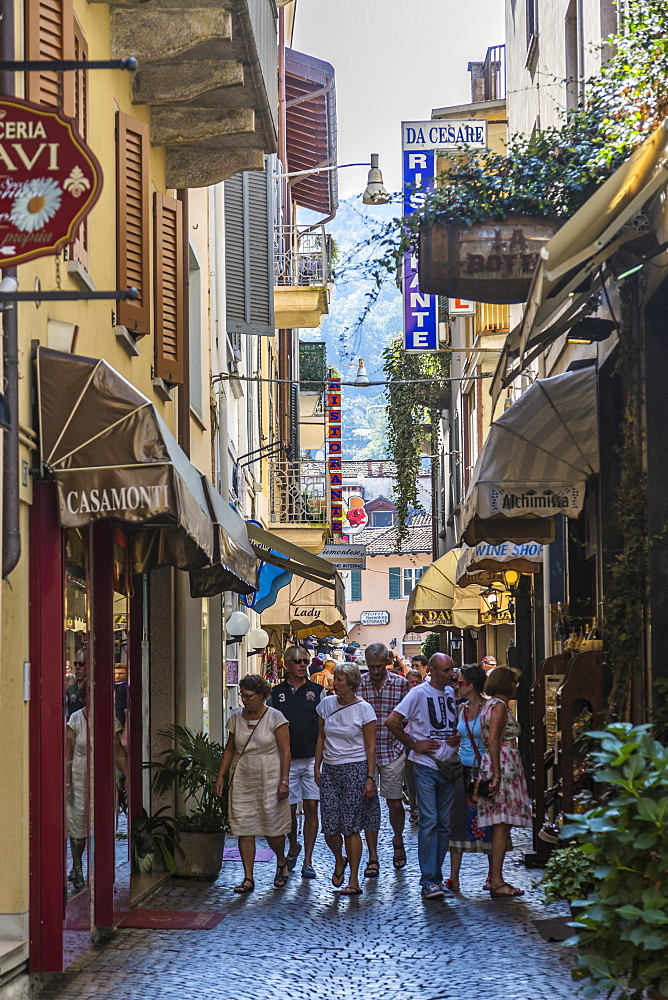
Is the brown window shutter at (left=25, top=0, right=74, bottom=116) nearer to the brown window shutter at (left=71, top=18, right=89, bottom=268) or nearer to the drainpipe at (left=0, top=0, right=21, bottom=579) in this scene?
the brown window shutter at (left=71, top=18, right=89, bottom=268)

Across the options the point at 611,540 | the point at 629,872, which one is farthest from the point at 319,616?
the point at 629,872

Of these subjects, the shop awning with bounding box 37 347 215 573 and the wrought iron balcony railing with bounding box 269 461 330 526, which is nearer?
the shop awning with bounding box 37 347 215 573

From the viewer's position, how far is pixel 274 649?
34.7 metres

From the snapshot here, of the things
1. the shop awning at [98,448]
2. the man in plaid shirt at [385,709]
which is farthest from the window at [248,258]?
the shop awning at [98,448]

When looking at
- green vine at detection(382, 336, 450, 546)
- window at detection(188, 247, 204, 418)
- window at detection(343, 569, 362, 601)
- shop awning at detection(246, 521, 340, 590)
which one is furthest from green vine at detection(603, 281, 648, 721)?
window at detection(343, 569, 362, 601)

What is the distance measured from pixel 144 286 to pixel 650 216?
13.7 ft

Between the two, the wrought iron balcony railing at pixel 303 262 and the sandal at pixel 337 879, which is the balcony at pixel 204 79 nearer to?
the sandal at pixel 337 879

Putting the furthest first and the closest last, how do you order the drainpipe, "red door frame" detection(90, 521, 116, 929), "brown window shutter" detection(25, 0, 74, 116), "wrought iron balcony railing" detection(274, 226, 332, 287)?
"wrought iron balcony railing" detection(274, 226, 332, 287) < "red door frame" detection(90, 521, 116, 929) < "brown window shutter" detection(25, 0, 74, 116) < the drainpipe

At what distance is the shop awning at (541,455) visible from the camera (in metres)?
11.2

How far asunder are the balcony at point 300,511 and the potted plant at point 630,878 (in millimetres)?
23019

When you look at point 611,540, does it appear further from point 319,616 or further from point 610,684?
point 319,616

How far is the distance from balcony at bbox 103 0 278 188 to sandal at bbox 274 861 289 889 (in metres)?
6.03

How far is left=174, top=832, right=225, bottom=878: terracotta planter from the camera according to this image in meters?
12.4

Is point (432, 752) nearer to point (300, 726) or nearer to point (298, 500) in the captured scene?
point (300, 726)
